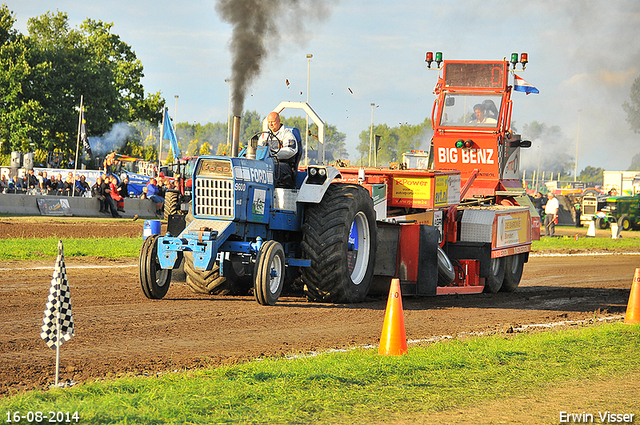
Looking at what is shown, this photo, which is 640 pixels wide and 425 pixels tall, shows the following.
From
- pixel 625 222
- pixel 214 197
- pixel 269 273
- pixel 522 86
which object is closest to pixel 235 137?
pixel 214 197

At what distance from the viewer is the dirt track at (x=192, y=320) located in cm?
599

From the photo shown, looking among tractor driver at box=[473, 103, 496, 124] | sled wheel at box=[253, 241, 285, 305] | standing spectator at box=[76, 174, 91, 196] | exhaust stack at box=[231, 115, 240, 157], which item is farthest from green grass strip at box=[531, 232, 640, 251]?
standing spectator at box=[76, 174, 91, 196]

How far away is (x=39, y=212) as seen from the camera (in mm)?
25750

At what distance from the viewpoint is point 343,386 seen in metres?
5.34

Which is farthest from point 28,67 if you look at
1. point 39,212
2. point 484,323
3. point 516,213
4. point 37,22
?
point 484,323

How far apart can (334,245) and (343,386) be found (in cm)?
393

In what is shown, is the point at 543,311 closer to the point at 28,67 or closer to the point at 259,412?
the point at 259,412

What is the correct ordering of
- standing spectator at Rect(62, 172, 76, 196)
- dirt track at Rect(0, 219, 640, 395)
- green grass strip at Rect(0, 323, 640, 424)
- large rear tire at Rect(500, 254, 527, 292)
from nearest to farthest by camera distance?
1. green grass strip at Rect(0, 323, 640, 424)
2. dirt track at Rect(0, 219, 640, 395)
3. large rear tire at Rect(500, 254, 527, 292)
4. standing spectator at Rect(62, 172, 76, 196)

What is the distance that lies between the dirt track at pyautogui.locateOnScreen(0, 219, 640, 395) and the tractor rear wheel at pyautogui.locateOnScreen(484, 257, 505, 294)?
0.27m

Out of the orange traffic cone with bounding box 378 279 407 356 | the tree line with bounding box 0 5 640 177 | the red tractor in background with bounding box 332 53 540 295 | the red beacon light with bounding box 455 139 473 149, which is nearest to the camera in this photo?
the orange traffic cone with bounding box 378 279 407 356

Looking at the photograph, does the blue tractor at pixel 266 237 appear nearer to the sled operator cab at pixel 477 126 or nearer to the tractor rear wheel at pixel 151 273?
the tractor rear wheel at pixel 151 273

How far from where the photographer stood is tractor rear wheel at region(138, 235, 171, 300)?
29.0ft

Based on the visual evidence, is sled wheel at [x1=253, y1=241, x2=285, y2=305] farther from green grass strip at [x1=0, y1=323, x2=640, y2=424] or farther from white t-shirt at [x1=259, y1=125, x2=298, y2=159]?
green grass strip at [x1=0, y1=323, x2=640, y2=424]

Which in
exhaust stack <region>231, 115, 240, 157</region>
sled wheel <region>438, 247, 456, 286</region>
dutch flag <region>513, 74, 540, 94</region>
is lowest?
sled wheel <region>438, 247, 456, 286</region>
